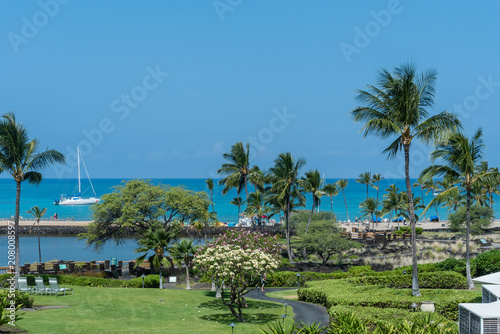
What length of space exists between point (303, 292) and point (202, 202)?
73.6 feet

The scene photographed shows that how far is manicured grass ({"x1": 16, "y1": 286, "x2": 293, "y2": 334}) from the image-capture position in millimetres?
21938

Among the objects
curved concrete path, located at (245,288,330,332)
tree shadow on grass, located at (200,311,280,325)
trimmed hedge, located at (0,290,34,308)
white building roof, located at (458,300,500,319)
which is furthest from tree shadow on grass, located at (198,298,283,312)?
white building roof, located at (458,300,500,319)

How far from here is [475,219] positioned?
69125mm

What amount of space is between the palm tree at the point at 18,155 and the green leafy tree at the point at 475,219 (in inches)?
2174

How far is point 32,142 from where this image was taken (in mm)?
32156

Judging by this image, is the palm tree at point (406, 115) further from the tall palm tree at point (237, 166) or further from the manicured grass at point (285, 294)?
the tall palm tree at point (237, 166)

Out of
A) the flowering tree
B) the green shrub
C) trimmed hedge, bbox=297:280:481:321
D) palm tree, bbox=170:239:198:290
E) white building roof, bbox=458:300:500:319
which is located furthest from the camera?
palm tree, bbox=170:239:198:290

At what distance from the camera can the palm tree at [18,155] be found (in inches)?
1237

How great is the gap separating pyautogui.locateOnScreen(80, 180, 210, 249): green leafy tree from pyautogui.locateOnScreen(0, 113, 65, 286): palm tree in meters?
15.6

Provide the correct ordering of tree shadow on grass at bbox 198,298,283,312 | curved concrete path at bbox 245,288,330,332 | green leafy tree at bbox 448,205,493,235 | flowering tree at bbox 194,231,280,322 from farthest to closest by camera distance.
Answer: green leafy tree at bbox 448,205,493,235 → tree shadow on grass at bbox 198,298,283,312 → curved concrete path at bbox 245,288,330,332 → flowering tree at bbox 194,231,280,322

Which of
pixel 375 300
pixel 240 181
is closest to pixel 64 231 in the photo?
pixel 240 181

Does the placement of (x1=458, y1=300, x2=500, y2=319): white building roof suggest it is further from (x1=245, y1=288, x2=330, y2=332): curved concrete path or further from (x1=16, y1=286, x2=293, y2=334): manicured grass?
(x1=16, y1=286, x2=293, y2=334): manicured grass

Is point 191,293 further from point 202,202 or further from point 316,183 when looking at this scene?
point 316,183

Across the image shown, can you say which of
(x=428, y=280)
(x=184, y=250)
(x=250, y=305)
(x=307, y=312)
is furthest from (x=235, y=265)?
(x=428, y=280)
